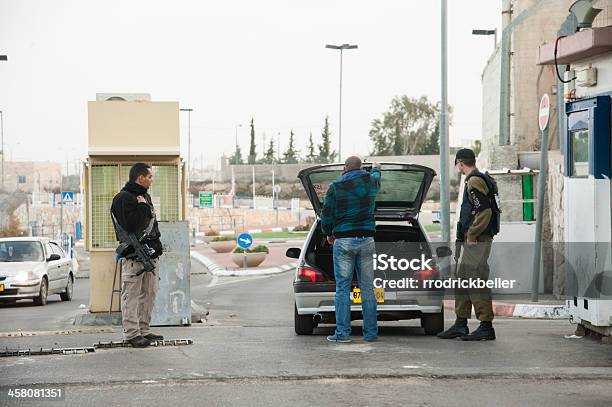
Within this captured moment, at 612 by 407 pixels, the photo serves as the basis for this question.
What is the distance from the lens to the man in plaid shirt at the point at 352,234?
11188mm

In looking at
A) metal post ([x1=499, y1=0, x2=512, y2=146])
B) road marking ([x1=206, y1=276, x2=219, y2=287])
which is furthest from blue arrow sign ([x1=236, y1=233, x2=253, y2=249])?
metal post ([x1=499, y1=0, x2=512, y2=146])

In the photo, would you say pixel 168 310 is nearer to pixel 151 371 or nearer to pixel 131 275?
pixel 131 275

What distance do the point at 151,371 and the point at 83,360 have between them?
3.41 ft

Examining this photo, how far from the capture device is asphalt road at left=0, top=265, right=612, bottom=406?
25.5 feet

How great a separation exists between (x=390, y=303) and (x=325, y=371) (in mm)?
3115

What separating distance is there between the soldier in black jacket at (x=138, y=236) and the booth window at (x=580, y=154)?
438 centimetres

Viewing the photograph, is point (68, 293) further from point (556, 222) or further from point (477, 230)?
point (477, 230)

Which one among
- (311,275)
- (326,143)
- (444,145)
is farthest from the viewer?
(326,143)

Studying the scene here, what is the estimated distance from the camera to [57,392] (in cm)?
789

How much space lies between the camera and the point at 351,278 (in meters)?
11.3

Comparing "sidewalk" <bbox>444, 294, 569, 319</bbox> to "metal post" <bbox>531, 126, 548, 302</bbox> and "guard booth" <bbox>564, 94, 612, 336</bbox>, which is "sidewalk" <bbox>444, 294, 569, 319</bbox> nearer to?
"metal post" <bbox>531, 126, 548, 302</bbox>

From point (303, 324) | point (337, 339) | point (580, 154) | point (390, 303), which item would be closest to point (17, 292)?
point (303, 324)

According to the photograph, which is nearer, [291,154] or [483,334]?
[483,334]

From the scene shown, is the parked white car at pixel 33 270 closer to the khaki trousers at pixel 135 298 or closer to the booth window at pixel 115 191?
the booth window at pixel 115 191
